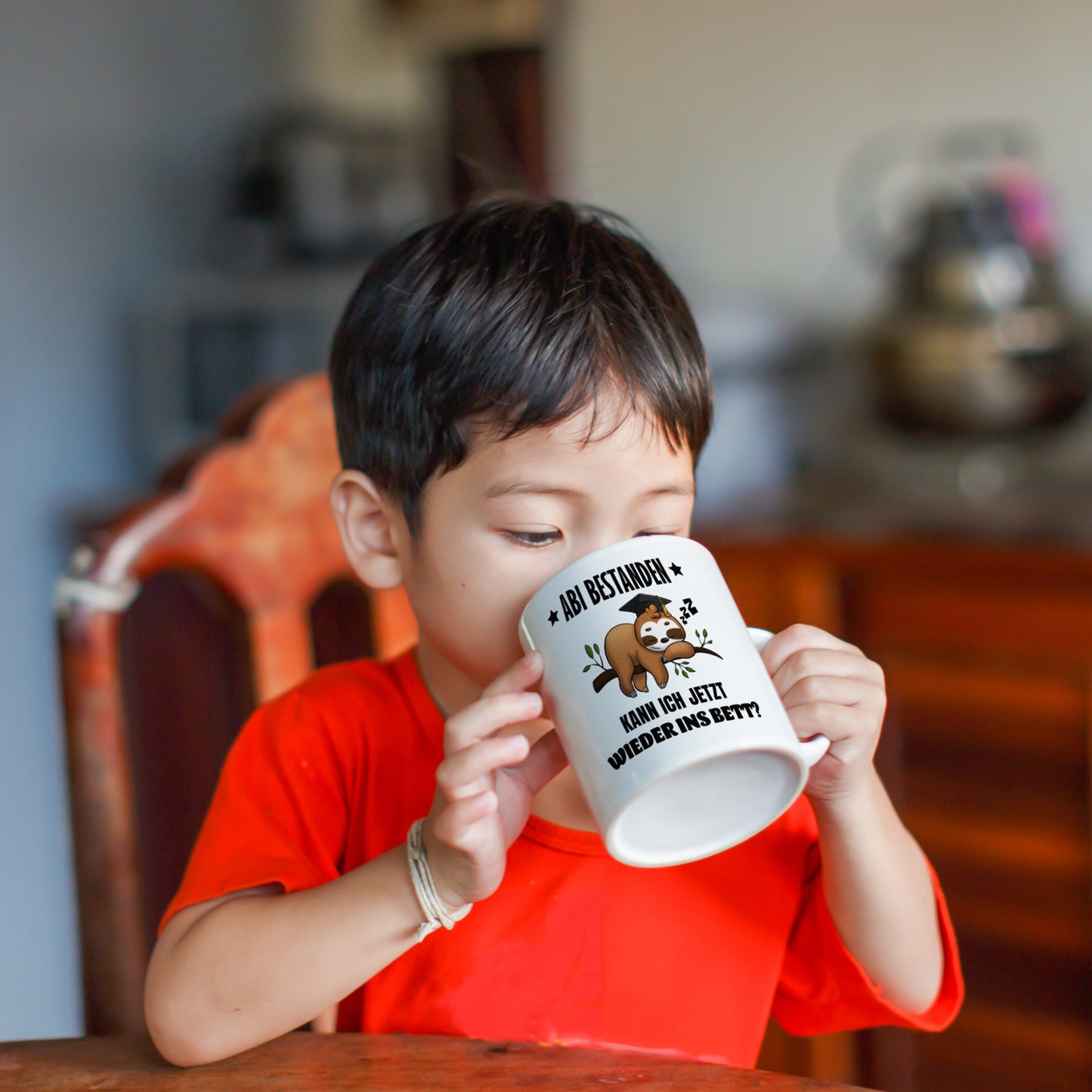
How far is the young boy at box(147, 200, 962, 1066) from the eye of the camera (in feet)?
1.81

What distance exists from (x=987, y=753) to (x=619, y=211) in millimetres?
1162

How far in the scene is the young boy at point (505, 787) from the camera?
Answer: 1.81ft

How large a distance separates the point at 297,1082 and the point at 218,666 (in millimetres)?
1405

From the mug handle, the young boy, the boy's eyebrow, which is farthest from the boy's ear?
the mug handle

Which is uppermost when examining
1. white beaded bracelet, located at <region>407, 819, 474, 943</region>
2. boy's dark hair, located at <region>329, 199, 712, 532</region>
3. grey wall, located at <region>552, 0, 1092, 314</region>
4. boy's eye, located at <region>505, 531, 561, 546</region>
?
grey wall, located at <region>552, 0, 1092, 314</region>

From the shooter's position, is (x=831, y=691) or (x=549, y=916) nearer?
(x=831, y=691)

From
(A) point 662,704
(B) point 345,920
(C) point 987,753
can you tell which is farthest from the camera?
(C) point 987,753

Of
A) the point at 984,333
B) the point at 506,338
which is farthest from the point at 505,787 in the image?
the point at 984,333

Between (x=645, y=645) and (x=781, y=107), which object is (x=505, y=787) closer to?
(x=645, y=645)

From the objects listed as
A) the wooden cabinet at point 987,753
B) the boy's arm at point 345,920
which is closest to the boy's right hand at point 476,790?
the boy's arm at point 345,920

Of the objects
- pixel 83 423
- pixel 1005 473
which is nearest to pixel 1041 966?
pixel 1005 473

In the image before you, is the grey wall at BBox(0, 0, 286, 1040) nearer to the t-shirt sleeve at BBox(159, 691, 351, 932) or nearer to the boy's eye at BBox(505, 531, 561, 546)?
the t-shirt sleeve at BBox(159, 691, 351, 932)

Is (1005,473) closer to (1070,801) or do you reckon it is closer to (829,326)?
(829,326)

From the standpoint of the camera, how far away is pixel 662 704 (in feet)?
1.48
